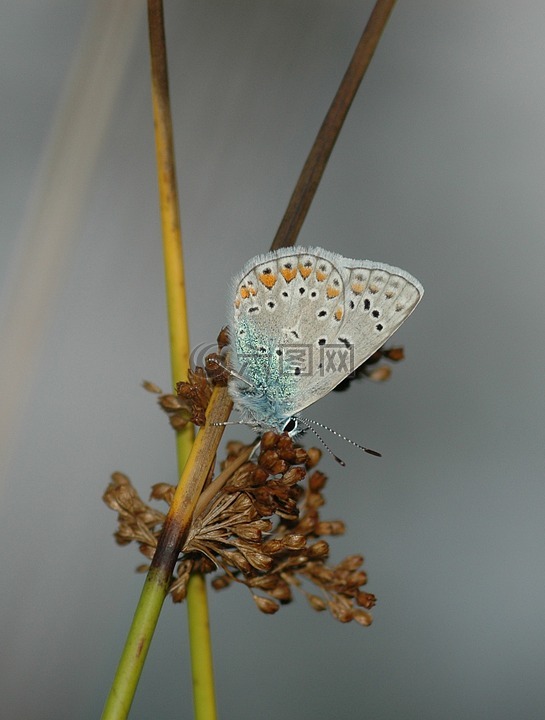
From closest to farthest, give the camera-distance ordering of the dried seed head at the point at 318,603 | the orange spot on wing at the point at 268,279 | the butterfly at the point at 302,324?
the dried seed head at the point at 318,603 → the butterfly at the point at 302,324 → the orange spot on wing at the point at 268,279

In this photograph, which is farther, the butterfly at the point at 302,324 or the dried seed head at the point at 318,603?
the butterfly at the point at 302,324

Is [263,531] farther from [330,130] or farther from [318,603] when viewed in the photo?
[330,130]

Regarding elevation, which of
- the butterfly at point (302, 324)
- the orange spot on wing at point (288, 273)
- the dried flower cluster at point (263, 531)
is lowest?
the dried flower cluster at point (263, 531)

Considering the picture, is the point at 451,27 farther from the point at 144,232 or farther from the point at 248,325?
the point at 248,325

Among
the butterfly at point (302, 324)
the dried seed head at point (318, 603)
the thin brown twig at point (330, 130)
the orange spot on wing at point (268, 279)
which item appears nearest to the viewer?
the thin brown twig at point (330, 130)

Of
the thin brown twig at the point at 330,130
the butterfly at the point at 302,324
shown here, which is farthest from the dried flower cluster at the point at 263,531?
the thin brown twig at the point at 330,130

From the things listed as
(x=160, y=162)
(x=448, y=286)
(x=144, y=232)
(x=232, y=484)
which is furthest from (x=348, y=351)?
(x=448, y=286)

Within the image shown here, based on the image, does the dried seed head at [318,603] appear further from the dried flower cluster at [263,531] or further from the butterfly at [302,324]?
the butterfly at [302,324]
